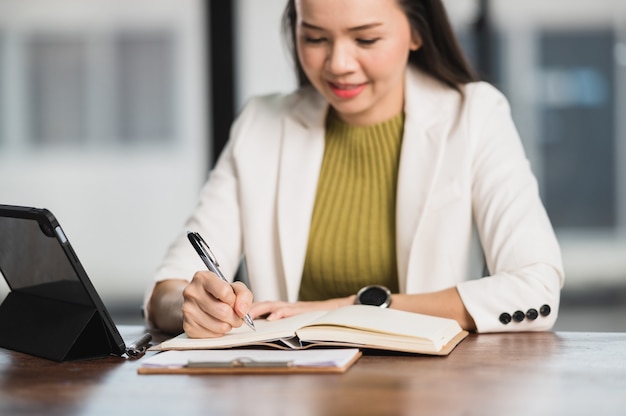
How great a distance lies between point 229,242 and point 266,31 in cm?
270

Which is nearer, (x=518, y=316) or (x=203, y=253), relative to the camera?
(x=203, y=253)

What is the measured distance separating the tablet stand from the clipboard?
144mm

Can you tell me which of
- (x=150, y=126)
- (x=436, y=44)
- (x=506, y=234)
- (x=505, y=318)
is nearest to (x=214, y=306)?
(x=505, y=318)

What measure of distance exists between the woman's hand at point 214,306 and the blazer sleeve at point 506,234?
1.68 ft

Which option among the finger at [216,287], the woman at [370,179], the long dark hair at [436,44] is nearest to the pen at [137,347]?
the finger at [216,287]

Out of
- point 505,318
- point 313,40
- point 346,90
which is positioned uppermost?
point 313,40

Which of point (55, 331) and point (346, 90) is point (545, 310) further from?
point (55, 331)

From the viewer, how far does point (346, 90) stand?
232cm

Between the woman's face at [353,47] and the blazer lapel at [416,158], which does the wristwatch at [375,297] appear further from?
the woman's face at [353,47]

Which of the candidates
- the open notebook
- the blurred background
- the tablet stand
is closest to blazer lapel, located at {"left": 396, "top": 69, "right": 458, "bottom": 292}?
the open notebook

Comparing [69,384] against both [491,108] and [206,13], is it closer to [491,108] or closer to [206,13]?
[491,108]

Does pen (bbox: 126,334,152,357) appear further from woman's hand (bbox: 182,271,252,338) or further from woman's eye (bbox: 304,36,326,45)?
woman's eye (bbox: 304,36,326,45)

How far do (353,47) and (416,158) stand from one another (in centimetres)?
33

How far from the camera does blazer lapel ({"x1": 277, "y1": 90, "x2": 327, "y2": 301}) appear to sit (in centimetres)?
242
